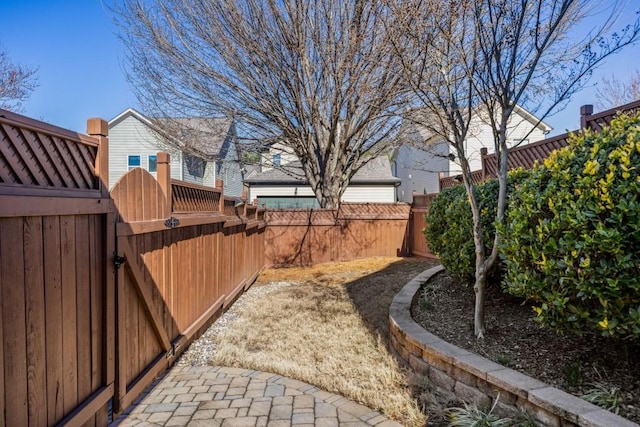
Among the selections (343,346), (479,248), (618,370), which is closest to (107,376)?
(343,346)

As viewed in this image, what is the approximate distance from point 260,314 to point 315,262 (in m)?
4.87

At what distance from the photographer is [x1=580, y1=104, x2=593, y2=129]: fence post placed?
4848mm

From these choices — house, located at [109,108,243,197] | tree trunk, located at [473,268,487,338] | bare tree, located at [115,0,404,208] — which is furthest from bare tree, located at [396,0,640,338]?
house, located at [109,108,243,197]

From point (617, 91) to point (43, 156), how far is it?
1902 cm

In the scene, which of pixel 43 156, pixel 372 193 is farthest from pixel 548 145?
pixel 372 193

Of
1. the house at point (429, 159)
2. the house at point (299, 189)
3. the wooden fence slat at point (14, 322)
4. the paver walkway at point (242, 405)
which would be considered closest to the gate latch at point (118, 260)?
the wooden fence slat at point (14, 322)

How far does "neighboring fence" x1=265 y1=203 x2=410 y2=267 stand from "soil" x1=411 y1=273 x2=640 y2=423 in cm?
598

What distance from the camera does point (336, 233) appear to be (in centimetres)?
1033

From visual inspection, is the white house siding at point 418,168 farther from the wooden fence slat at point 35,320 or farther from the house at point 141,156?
the wooden fence slat at point 35,320

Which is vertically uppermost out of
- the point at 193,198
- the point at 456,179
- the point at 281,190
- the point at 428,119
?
the point at 428,119

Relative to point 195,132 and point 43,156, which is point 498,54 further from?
point 195,132

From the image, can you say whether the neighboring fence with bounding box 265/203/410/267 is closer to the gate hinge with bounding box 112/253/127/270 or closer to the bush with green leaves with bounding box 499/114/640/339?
the gate hinge with bounding box 112/253/127/270

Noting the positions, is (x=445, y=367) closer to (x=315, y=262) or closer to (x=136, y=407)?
(x=136, y=407)

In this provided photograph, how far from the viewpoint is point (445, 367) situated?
9.48ft
